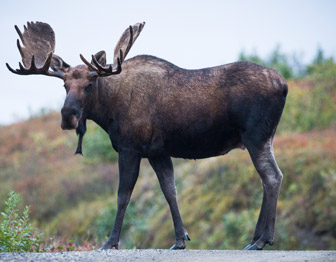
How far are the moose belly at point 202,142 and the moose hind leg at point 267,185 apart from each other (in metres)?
0.39

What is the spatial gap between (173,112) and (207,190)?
42.3 feet

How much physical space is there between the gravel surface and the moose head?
1911mm

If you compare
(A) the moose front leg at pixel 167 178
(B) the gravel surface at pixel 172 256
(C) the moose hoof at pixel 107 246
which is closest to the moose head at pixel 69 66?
(A) the moose front leg at pixel 167 178

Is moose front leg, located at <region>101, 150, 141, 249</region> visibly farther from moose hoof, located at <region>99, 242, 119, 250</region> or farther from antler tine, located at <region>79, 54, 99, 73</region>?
antler tine, located at <region>79, 54, 99, 73</region>

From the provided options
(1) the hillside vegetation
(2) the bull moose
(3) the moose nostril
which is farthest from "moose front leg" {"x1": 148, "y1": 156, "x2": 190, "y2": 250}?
(1) the hillside vegetation

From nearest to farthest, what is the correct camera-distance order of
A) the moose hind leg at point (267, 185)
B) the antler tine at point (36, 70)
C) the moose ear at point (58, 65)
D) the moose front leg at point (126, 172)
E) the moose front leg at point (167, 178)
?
the moose hind leg at point (267, 185) < the moose front leg at point (126, 172) < the antler tine at point (36, 70) < the moose front leg at point (167, 178) < the moose ear at point (58, 65)

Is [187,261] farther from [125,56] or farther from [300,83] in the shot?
[300,83]

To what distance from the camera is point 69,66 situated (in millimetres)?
8484

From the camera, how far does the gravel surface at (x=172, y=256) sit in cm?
648

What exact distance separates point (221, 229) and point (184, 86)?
35.8ft

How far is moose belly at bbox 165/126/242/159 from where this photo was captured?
26.2 feet

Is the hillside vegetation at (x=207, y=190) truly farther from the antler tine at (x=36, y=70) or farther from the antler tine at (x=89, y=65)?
the antler tine at (x=89, y=65)

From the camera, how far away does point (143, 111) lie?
8117 millimetres

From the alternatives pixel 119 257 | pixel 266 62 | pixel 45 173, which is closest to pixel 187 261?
pixel 119 257
